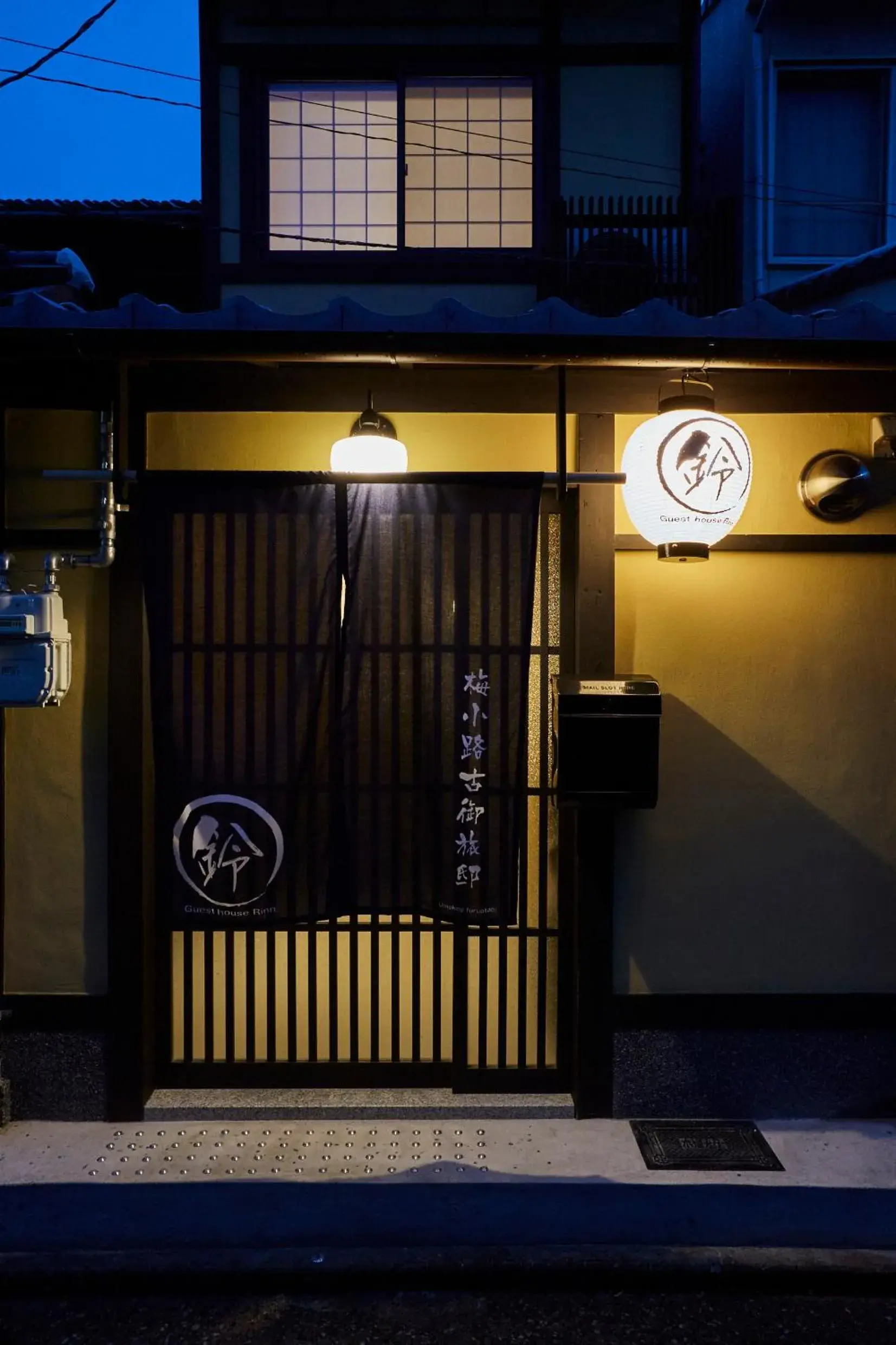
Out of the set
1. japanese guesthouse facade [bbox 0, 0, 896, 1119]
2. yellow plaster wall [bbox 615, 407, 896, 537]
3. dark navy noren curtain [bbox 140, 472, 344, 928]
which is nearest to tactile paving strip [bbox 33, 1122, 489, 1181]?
japanese guesthouse facade [bbox 0, 0, 896, 1119]

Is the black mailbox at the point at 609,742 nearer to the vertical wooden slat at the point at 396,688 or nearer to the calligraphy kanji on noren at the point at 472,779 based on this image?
the calligraphy kanji on noren at the point at 472,779

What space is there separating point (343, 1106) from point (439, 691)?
10.1 feet

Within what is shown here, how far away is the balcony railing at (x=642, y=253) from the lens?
1027 centimetres

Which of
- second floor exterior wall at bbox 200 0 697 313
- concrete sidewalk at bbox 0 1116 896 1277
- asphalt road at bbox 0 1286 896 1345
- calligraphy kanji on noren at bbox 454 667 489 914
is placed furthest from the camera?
second floor exterior wall at bbox 200 0 697 313

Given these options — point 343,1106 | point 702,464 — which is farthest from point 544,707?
point 343,1106

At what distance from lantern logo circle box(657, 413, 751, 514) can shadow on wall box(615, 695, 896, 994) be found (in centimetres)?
150

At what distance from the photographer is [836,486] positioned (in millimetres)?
5465

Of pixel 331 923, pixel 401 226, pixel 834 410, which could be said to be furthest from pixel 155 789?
pixel 401 226

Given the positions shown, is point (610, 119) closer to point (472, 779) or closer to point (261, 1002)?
point (472, 779)

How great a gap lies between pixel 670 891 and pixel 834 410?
357 centimetres

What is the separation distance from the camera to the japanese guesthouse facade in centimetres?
509

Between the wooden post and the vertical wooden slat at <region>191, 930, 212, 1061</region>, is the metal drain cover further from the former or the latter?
the vertical wooden slat at <region>191, 930, 212, 1061</region>

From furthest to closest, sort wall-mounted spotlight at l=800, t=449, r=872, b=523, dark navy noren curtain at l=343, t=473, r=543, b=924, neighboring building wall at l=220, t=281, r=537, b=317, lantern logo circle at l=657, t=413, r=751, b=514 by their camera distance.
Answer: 1. neighboring building wall at l=220, t=281, r=537, b=317
2. wall-mounted spotlight at l=800, t=449, r=872, b=523
3. dark navy noren curtain at l=343, t=473, r=543, b=924
4. lantern logo circle at l=657, t=413, r=751, b=514

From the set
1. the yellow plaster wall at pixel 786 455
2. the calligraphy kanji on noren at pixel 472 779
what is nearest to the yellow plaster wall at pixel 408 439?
the yellow plaster wall at pixel 786 455
